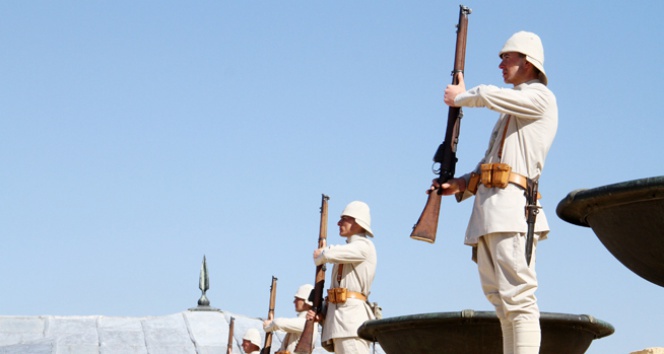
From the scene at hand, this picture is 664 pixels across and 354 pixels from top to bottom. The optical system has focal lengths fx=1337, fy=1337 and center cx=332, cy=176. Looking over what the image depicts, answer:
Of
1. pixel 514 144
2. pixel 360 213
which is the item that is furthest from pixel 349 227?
pixel 514 144

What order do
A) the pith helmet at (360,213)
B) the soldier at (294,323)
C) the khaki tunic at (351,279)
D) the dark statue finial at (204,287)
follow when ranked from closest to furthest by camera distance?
1. the khaki tunic at (351,279)
2. the pith helmet at (360,213)
3. the soldier at (294,323)
4. the dark statue finial at (204,287)

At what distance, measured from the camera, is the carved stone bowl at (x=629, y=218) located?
8414 mm

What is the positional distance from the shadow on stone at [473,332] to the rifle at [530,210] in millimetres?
1812

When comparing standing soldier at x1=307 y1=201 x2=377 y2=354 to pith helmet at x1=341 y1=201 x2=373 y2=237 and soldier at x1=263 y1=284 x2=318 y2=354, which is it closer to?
pith helmet at x1=341 y1=201 x2=373 y2=237

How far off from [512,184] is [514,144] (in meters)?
0.28

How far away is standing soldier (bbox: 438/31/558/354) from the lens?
28.2 feet

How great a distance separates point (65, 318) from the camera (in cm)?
2856

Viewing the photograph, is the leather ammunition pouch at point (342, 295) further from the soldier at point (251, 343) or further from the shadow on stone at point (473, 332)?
the soldier at point (251, 343)

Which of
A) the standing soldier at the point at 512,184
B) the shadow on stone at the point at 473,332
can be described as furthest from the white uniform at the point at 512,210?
the shadow on stone at the point at 473,332

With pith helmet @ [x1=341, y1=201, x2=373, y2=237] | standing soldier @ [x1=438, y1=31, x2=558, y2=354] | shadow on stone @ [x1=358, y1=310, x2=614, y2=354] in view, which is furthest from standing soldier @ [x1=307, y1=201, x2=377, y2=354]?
Result: standing soldier @ [x1=438, y1=31, x2=558, y2=354]

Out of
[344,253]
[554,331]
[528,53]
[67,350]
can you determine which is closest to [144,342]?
[67,350]

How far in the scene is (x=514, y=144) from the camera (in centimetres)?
896

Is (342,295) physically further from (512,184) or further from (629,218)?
(629,218)

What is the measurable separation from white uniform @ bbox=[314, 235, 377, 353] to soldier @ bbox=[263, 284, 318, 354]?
3.53 meters
